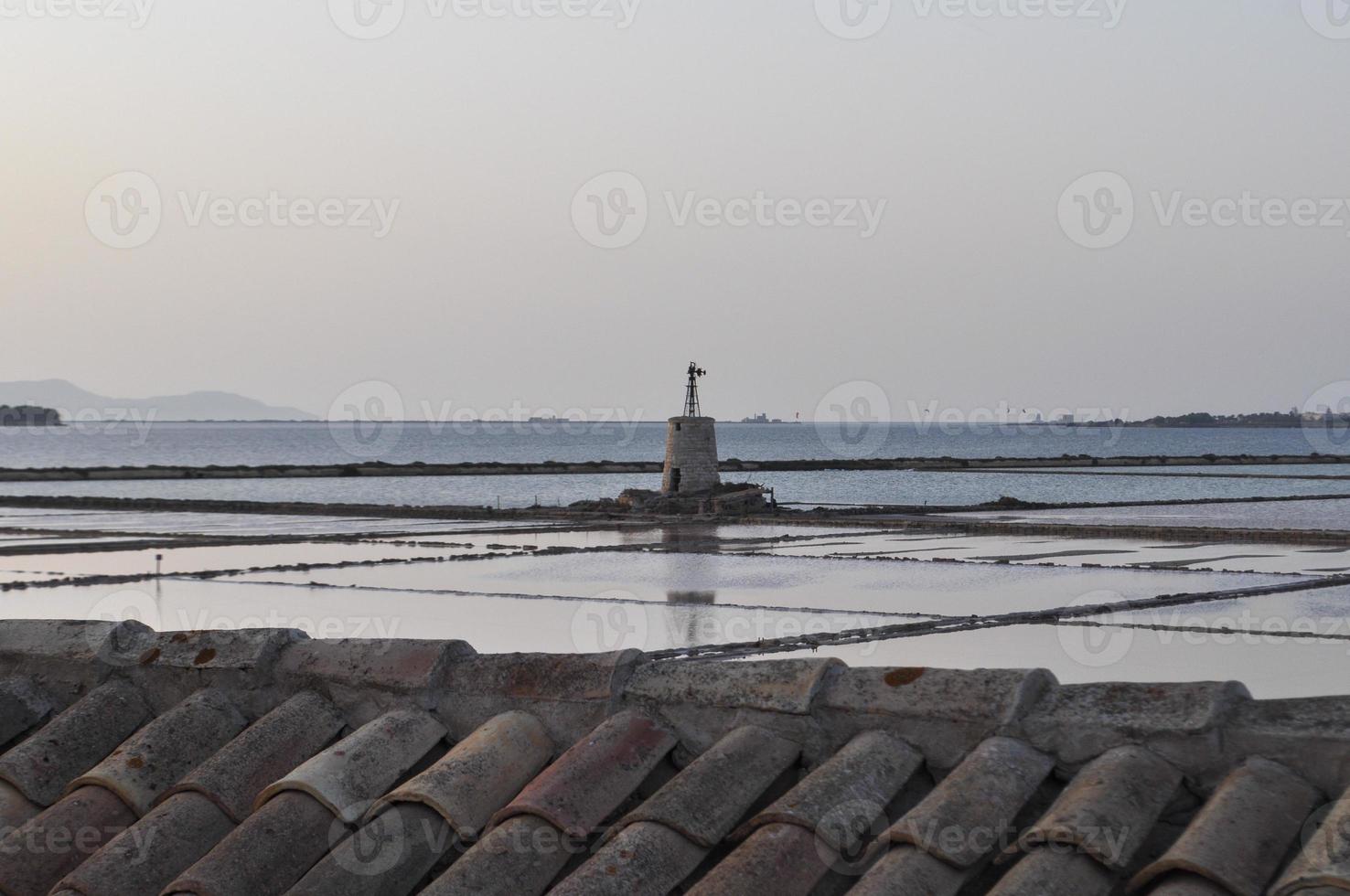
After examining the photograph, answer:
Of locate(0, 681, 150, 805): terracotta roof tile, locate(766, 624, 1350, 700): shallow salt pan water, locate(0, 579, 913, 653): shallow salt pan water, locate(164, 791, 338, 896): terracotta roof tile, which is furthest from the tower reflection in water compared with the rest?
locate(164, 791, 338, 896): terracotta roof tile

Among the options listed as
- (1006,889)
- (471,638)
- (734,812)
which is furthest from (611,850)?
(471,638)

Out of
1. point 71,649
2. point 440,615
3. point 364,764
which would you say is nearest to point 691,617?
point 440,615

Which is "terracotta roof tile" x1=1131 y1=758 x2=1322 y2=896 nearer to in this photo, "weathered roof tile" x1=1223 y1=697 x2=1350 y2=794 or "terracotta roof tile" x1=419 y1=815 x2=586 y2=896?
"weathered roof tile" x1=1223 y1=697 x2=1350 y2=794

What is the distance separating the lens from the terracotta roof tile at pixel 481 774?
2.35 m

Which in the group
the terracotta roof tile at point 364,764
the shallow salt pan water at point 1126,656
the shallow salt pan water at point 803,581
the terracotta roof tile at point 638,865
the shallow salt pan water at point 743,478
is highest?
the shallow salt pan water at point 743,478

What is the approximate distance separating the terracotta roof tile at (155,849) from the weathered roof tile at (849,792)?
958mm

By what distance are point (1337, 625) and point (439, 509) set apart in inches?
974

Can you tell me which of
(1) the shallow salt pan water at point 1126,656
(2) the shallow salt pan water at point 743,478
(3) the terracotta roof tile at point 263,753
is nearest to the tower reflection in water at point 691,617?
(1) the shallow salt pan water at point 1126,656

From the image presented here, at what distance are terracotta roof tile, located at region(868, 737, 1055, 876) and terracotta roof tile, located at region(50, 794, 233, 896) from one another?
1.19 m

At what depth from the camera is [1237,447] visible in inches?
4530

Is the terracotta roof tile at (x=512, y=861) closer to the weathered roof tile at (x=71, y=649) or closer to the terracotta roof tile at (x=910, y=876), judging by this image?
the terracotta roof tile at (x=910, y=876)

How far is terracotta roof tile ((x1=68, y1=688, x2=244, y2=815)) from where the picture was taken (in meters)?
2.67

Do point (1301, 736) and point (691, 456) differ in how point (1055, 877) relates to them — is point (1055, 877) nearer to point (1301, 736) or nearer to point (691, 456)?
point (1301, 736)

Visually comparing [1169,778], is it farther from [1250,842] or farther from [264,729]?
[264,729]
